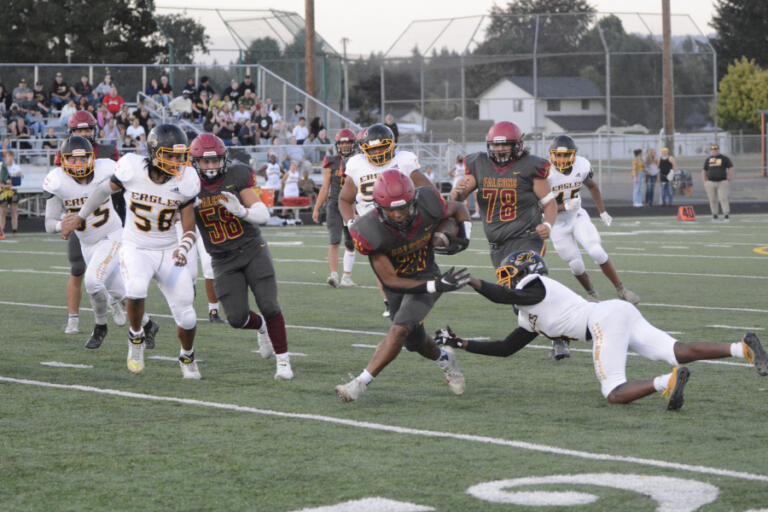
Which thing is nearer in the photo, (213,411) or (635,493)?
(635,493)

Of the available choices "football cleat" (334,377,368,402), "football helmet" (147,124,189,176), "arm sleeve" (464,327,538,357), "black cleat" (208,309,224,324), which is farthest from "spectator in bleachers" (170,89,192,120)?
"football cleat" (334,377,368,402)

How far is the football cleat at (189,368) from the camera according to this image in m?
7.82

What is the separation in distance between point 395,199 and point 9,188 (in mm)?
18247

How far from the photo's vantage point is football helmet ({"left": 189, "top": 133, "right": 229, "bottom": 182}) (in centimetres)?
777

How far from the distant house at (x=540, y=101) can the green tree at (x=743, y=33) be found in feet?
117

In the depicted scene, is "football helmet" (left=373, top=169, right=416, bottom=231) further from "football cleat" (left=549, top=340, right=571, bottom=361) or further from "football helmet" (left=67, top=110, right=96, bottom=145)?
"football helmet" (left=67, top=110, right=96, bottom=145)

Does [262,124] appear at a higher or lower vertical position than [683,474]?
higher

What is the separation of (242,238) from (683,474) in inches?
153

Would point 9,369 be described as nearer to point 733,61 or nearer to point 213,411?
point 213,411

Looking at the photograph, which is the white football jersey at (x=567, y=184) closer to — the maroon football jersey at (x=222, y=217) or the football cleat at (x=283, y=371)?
the maroon football jersey at (x=222, y=217)

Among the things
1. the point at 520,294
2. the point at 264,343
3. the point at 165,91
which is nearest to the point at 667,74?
the point at 165,91

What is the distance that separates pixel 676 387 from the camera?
20.4ft

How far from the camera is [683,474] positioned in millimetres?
5004

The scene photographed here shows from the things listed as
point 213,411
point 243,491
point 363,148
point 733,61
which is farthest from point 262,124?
point 733,61
